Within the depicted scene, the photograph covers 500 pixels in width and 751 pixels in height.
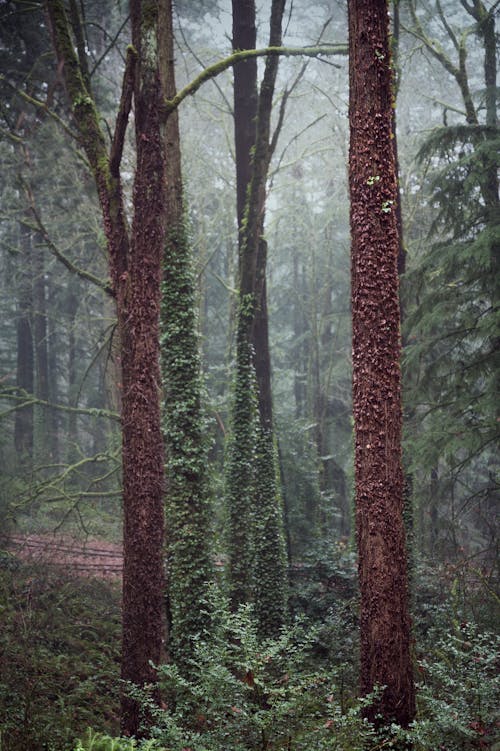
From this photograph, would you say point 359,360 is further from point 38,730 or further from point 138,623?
point 38,730

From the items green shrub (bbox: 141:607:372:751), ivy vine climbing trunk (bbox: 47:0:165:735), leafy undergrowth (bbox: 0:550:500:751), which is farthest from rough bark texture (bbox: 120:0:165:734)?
green shrub (bbox: 141:607:372:751)

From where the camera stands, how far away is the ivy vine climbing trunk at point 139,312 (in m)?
6.57

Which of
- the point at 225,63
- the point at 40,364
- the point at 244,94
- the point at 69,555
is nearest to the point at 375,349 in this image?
the point at 225,63

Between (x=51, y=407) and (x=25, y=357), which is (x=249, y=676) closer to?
(x=51, y=407)

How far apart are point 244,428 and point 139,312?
4810 millimetres

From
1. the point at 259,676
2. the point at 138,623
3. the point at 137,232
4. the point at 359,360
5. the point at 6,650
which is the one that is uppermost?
the point at 137,232

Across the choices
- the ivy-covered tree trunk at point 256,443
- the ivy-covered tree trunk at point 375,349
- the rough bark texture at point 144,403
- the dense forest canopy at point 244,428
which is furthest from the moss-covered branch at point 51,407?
the ivy-covered tree trunk at point 375,349

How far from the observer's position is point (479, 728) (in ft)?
14.2

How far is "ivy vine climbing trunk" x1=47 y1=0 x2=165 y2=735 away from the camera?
6574 mm

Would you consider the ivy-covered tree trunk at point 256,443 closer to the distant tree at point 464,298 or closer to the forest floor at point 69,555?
the distant tree at point 464,298

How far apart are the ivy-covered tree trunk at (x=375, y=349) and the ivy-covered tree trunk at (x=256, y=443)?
19.4ft

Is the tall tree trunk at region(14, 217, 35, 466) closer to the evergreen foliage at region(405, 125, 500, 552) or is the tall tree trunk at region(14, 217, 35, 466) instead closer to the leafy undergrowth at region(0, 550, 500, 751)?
the leafy undergrowth at region(0, 550, 500, 751)

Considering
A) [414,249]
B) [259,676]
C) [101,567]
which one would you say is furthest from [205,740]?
[414,249]

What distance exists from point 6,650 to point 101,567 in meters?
7.22
